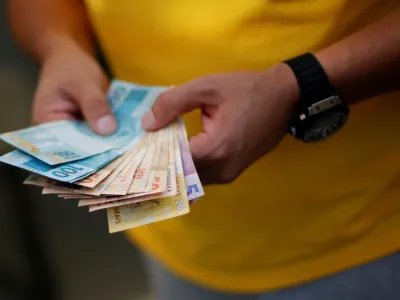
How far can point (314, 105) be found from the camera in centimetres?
65

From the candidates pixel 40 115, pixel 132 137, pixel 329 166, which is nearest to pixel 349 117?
pixel 329 166

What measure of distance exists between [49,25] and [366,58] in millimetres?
468

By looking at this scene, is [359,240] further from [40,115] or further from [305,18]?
[40,115]

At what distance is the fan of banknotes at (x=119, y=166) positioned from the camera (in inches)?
20.9

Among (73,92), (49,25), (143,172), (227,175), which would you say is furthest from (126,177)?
(49,25)

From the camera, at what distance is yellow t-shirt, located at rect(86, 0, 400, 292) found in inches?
26.2

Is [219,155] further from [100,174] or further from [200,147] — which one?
[100,174]

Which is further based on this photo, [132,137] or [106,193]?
[132,137]

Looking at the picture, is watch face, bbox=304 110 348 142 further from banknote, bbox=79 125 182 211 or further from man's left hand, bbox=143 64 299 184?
banknote, bbox=79 125 182 211

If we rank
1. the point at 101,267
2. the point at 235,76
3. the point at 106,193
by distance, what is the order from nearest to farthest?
1. the point at 106,193
2. the point at 235,76
3. the point at 101,267

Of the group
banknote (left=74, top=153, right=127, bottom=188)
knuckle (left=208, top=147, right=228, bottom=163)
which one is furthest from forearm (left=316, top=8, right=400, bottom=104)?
banknote (left=74, top=153, right=127, bottom=188)

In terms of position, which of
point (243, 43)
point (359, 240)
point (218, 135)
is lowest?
point (359, 240)

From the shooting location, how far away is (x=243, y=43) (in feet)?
2.20

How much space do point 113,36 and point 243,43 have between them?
197mm
